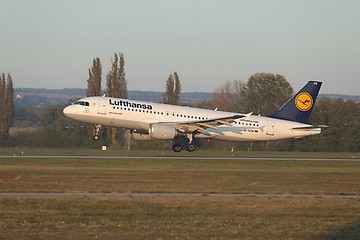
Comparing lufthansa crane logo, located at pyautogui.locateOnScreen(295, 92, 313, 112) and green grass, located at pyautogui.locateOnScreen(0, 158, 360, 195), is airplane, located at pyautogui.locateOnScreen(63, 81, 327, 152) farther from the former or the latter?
green grass, located at pyautogui.locateOnScreen(0, 158, 360, 195)

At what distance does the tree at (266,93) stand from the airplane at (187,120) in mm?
29194

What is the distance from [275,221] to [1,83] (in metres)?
67.7

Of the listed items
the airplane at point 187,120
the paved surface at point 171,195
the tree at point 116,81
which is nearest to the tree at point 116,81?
the tree at point 116,81

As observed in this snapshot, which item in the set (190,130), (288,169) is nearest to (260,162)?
(288,169)

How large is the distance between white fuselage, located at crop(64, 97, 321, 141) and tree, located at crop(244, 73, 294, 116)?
30.6 m

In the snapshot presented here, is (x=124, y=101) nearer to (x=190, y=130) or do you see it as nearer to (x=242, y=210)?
(x=190, y=130)

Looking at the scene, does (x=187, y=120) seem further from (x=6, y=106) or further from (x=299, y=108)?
(x=6, y=106)

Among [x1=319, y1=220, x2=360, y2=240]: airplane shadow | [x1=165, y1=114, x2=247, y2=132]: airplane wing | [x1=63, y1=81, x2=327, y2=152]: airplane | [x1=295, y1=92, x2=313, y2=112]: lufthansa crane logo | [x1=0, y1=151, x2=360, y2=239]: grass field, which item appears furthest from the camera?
[x1=295, y1=92, x2=313, y2=112]: lufthansa crane logo

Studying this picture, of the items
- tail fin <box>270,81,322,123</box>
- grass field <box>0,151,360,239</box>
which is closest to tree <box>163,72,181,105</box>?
tail fin <box>270,81,322,123</box>

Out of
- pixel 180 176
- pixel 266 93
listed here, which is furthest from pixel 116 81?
pixel 180 176

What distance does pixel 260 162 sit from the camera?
1892 inches

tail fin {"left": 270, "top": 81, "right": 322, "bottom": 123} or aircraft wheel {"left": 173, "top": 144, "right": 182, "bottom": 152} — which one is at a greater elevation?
tail fin {"left": 270, "top": 81, "right": 322, "bottom": 123}

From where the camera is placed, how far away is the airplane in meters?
53.8

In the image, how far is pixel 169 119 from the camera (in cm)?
5531
